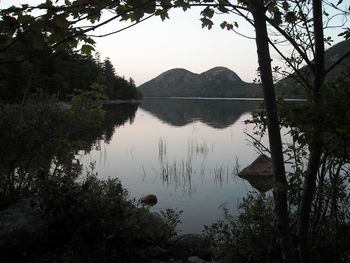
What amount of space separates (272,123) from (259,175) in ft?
41.4

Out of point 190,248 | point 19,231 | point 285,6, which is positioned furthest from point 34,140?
point 285,6

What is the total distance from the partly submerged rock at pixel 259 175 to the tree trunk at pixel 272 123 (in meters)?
10.7

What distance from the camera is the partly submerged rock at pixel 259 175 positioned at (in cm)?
1461

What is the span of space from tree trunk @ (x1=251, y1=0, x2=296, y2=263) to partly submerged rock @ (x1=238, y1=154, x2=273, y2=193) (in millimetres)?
10667

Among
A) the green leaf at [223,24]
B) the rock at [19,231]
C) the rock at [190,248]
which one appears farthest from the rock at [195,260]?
the green leaf at [223,24]

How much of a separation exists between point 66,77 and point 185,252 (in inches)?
3313

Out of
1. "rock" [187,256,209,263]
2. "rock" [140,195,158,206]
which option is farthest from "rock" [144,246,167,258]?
"rock" [140,195,158,206]

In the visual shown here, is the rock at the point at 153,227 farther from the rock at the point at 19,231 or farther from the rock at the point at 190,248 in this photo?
the rock at the point at 19,231

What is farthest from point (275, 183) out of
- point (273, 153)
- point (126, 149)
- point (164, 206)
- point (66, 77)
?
point (66, 77)

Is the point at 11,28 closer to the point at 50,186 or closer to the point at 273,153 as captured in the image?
the point at 273,153

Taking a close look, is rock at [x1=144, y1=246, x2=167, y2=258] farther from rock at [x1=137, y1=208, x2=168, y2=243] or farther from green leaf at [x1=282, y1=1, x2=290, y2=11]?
green leaf at [x1=282, y1=1, x2=290, y2=11]

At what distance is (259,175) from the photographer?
1567 cm

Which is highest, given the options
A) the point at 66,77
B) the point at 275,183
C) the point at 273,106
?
the point at 66,77

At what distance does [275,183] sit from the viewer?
3.75 meters
